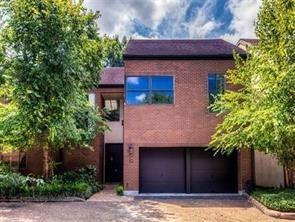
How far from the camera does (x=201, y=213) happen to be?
13195 millimetres

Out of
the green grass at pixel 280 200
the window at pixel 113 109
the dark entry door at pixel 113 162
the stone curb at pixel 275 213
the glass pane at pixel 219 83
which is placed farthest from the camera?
the window at pixel 113 109

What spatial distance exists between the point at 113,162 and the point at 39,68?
32.9 ft

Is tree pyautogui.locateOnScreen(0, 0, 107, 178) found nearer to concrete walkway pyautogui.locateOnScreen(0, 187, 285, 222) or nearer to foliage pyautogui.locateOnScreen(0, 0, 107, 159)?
foliage pyautogui.locateOnScreen(0, 0, 107, 159)

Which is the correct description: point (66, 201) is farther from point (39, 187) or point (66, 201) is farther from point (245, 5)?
point (245, 5)

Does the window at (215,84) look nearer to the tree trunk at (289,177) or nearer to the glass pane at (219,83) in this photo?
the glass pane at (219,83)

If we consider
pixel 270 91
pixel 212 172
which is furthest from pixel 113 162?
pixel 270 91

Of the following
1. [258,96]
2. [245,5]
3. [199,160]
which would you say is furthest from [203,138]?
[245,5]

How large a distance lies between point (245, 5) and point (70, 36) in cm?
842

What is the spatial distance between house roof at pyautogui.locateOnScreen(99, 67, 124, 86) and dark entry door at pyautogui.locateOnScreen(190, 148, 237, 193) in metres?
6.69

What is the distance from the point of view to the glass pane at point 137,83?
18.3 metres

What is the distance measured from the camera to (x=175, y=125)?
59.7 ft

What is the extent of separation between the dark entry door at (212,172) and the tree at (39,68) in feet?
20.3

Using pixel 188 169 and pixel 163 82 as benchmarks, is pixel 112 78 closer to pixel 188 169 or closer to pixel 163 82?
pixel 163 82

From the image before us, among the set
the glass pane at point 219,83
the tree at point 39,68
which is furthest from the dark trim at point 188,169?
the tree at point 39,68
